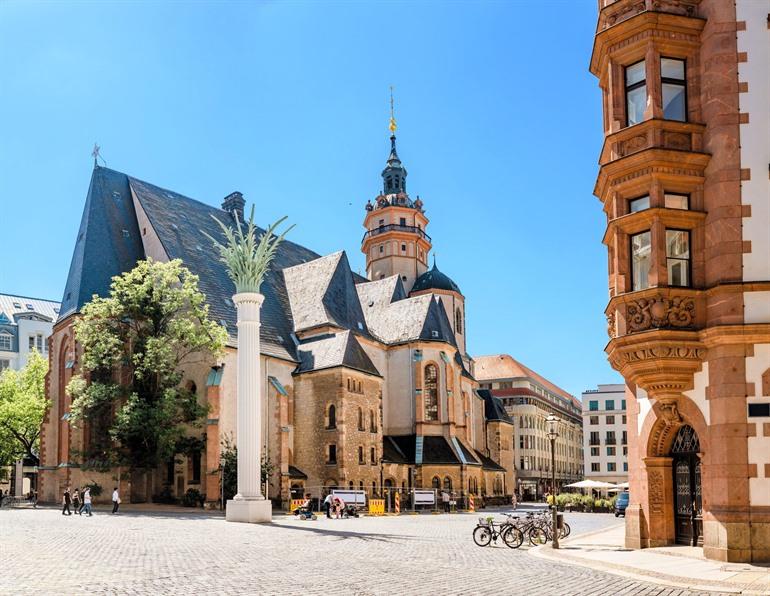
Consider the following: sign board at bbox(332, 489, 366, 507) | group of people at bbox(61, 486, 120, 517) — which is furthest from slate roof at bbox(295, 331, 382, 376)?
group of people at bbox(61, 486, 120, 517)

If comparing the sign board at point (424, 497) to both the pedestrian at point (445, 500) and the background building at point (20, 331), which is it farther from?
the background building at point (20, 331)

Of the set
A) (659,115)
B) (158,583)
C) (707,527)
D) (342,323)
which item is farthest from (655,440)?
(342,323)

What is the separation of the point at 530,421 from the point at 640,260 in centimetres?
10113

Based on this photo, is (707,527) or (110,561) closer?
(110,561)

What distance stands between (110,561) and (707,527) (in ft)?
45.3

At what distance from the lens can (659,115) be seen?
2169cm

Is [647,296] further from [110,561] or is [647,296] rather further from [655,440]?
[110,561]

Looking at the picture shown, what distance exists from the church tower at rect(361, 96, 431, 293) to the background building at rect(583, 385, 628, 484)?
38067mm

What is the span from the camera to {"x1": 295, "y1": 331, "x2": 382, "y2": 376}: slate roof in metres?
55.2

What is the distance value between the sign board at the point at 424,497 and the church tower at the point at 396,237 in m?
31.9

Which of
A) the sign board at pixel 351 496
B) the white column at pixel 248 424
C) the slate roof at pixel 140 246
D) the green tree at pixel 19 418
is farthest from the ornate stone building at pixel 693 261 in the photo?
the green tree at pixel 19 418

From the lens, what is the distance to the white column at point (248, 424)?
1405 inches

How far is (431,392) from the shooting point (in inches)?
2699

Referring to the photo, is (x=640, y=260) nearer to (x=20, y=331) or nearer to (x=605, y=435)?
(x=20, y=331)
